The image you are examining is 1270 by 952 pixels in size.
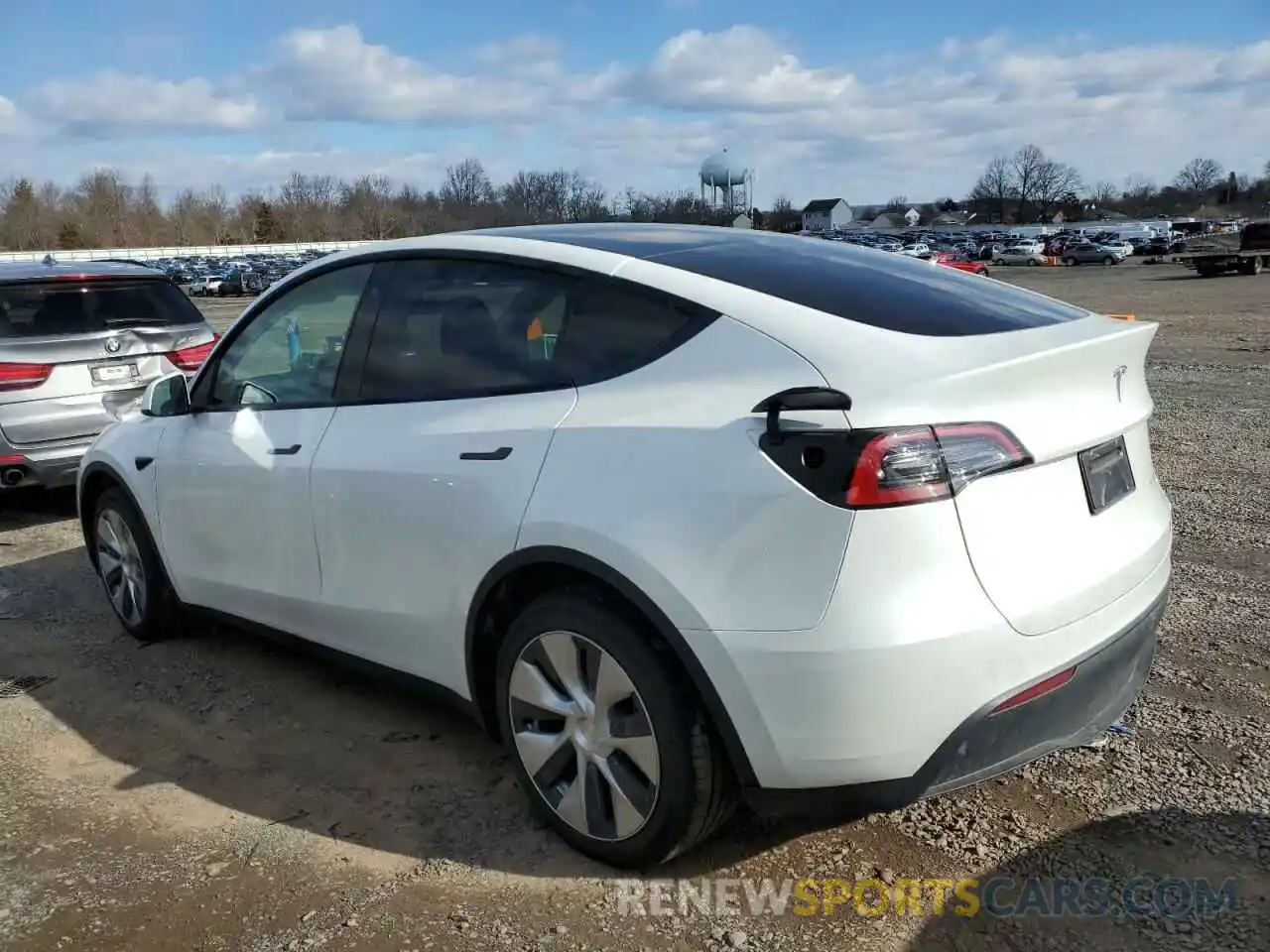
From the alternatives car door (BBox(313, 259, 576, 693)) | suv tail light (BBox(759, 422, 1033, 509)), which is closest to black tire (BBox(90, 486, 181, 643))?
→ car door (BBox(313, 259, 576, 693))

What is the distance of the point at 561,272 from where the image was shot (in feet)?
10.4

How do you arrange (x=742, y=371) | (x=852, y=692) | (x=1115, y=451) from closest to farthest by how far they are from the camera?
1. (x=852, y=692)
2. (x=742, y=371)
3. (x=1115, y=451)

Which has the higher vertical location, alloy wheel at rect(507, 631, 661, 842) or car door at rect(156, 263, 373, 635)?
car door at rect(156, 263, 373, 635)

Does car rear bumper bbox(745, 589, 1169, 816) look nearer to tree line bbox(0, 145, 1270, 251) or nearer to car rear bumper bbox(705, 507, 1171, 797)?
car rear bumper bbox(705, 507, 1171, 797)

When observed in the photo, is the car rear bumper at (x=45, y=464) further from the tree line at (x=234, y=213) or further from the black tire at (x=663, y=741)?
the tree line at (x=234, y=213)

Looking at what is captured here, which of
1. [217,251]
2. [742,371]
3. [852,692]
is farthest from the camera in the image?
[217,251]

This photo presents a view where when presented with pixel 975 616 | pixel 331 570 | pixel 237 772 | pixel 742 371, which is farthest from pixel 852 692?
pixel 237 772

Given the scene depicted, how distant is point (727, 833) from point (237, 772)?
1.72 metres

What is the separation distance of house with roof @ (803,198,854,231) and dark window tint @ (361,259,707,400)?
136793mm

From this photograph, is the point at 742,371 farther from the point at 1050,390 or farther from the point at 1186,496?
the point at 1186,496

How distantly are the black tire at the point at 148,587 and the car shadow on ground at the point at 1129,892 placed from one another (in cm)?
351

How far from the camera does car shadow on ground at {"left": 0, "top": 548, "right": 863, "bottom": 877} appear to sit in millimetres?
3125

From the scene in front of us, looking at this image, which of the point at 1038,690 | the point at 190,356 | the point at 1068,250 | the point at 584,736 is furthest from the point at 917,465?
the point at 1068,250

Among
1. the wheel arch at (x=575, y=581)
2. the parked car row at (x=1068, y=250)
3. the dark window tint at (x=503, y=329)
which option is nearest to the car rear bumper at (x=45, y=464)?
the dark window tint at (x=503, y=329)
